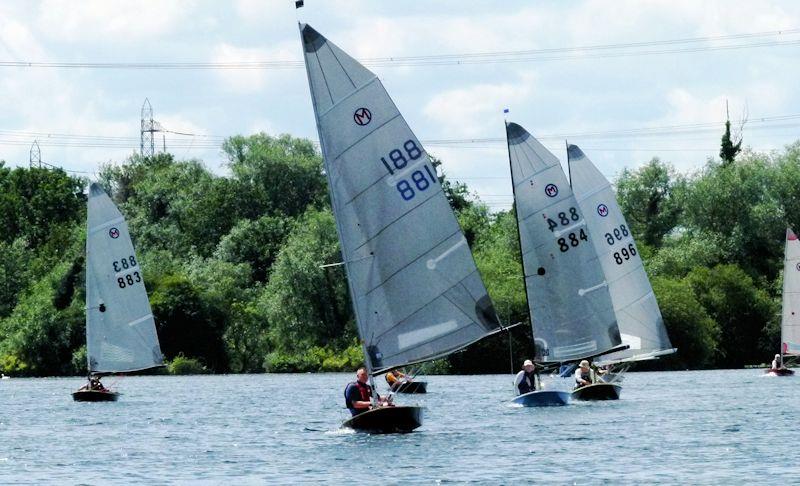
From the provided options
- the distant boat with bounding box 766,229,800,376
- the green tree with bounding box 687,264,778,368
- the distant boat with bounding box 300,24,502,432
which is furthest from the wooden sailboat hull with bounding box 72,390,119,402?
the green tree with bounding box 687,264,778,368

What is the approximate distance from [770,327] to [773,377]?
18.7 m

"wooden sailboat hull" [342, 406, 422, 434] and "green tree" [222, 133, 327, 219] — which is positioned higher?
"green tree" [222, 133, 327, 219]

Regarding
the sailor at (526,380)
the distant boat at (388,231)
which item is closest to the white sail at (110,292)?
the sailor at (526,380)

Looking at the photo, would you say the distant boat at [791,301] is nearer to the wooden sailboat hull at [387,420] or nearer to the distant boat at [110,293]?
the distant boat at [110,293]

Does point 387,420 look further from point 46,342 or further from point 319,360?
point 46,342

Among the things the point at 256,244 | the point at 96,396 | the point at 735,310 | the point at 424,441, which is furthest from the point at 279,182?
the point at 424,441

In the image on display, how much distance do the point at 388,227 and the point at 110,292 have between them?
34.9 metres

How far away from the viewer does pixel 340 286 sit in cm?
11150

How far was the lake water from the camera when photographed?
124ft

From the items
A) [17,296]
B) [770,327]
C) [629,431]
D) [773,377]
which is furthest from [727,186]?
[629,431]

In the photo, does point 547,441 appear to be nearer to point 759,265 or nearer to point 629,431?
point 629,431

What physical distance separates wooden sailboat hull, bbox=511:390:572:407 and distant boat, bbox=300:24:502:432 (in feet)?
45.2

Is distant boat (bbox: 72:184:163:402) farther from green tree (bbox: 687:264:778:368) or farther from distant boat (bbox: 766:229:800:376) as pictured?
A: green tree (bbox: 687:264:778:368)

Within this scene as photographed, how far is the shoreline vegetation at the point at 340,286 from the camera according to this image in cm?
10381
